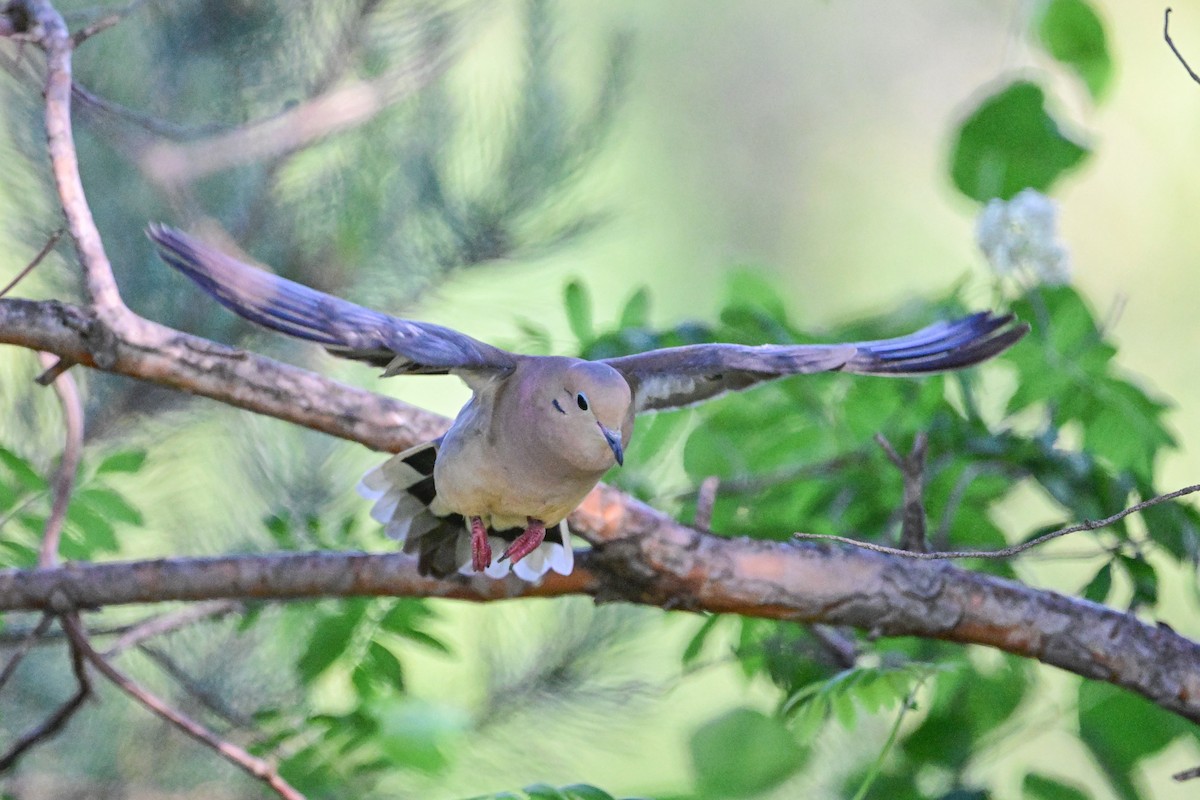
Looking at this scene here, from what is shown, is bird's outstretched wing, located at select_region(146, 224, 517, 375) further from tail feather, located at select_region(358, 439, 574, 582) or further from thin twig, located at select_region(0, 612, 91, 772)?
thin twig, located at select_region(0, 612, 91, 772)

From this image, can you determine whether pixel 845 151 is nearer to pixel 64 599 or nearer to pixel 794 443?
pixel 794 443

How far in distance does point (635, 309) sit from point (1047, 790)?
0.78 meters

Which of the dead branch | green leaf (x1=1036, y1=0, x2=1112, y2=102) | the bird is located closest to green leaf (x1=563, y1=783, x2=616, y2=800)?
the bird

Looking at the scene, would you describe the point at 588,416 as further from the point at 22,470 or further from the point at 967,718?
the point at 967,718

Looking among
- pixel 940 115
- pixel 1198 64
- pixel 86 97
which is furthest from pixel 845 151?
pixel 86 97

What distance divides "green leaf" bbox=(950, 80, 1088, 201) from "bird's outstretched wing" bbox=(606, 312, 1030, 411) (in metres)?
0.35

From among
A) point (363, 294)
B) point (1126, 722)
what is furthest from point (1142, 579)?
point (363, 294)

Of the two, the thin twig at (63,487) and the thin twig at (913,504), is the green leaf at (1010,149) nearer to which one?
the thin twig at (913,504)

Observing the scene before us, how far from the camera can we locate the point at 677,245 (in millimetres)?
4762

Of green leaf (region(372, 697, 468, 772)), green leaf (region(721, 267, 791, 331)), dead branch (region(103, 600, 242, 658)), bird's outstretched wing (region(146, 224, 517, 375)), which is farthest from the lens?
green leaf (region(721, 267, 791, 331))

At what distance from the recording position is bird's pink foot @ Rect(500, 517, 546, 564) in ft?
4.41

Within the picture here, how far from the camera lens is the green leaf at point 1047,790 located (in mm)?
1440

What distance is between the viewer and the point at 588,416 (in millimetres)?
1224

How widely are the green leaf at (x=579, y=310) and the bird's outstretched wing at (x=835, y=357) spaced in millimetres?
207
